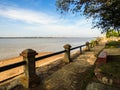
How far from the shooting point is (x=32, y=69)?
557 centimetres

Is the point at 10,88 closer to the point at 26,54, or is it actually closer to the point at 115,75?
the point at 26,54

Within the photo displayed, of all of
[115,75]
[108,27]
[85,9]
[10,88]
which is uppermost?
[85,9]

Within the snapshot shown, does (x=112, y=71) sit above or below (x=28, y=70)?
below

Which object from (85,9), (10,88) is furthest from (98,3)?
(10,88)

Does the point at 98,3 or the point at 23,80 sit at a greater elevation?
the point at 98,3

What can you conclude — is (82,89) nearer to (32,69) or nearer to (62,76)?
(62,76)

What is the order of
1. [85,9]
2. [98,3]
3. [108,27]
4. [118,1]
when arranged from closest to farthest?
1. [118,1]
2. [98,3]
3. [85,9]
4. [108,27]

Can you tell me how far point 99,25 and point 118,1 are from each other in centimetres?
364

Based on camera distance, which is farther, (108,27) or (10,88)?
(108,27)

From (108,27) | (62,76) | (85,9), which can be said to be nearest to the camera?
(62,76)

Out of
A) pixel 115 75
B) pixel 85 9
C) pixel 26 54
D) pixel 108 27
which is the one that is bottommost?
pixel 115 75

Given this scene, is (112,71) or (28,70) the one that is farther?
(112,71)

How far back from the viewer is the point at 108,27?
9664 millimetres

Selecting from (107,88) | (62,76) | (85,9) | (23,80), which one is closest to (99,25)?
(85,9)
